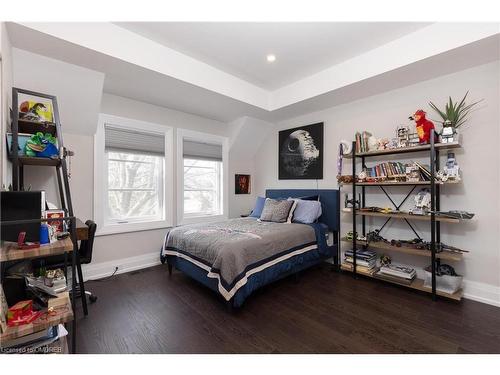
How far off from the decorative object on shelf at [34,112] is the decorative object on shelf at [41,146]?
5.9 inches

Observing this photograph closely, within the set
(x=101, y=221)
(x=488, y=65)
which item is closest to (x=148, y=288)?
(x=101, y=221)

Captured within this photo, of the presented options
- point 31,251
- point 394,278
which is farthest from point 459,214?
point 31,251

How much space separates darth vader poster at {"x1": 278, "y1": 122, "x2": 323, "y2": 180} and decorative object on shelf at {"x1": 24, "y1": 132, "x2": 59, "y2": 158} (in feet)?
10.2

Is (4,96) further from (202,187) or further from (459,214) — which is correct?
(459,214)

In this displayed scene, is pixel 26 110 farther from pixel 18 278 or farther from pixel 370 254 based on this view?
pixel 370 254

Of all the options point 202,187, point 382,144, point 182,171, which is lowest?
point 202,187

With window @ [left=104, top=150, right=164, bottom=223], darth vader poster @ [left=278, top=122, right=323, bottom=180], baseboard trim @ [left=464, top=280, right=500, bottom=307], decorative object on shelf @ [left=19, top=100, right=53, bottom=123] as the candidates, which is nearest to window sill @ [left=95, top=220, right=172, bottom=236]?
window @ [left=104, top=150, right=164, bottom=223]

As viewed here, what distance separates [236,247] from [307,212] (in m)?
1.43

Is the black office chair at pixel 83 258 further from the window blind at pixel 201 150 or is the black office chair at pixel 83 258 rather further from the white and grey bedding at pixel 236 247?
the window blind at pixel 201 150

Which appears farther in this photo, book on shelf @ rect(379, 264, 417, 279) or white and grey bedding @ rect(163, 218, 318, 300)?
book on shelf @ rect(379, 264, 417, 279)

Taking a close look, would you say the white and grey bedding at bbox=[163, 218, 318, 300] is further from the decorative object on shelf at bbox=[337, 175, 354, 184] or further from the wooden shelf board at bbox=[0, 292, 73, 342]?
the wooden shelf board at bbox=[0, 292, 73, 342]

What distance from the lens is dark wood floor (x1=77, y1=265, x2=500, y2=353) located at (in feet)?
5.32

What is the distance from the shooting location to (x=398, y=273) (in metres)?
2.57
